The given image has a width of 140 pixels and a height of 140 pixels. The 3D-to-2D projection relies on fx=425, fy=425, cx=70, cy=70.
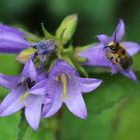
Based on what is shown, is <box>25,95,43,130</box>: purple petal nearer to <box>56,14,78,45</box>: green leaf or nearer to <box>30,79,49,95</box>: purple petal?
<box>30,79,49,95</box>: purple petal

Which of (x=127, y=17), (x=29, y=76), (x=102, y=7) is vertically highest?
(x=29, y=76)

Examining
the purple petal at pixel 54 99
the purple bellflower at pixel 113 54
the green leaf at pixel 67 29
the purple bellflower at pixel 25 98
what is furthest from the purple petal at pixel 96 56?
the purple bellflower at pixel 25 98

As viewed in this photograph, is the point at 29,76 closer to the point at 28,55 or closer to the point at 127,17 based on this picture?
the point at 28,55

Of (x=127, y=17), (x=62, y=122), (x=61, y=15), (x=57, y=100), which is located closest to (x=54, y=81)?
(x=57, y=100)

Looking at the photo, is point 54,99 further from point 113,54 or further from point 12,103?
point 113,54

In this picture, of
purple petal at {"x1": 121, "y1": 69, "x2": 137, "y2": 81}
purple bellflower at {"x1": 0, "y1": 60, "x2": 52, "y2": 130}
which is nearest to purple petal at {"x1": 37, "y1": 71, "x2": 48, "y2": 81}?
purple bellflower at {"x1": 0, "y1": 60, "x2": 52, "y2": 130}

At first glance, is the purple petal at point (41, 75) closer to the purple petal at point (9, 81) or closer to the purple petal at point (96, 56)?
the purple petal at point (9, 81)
